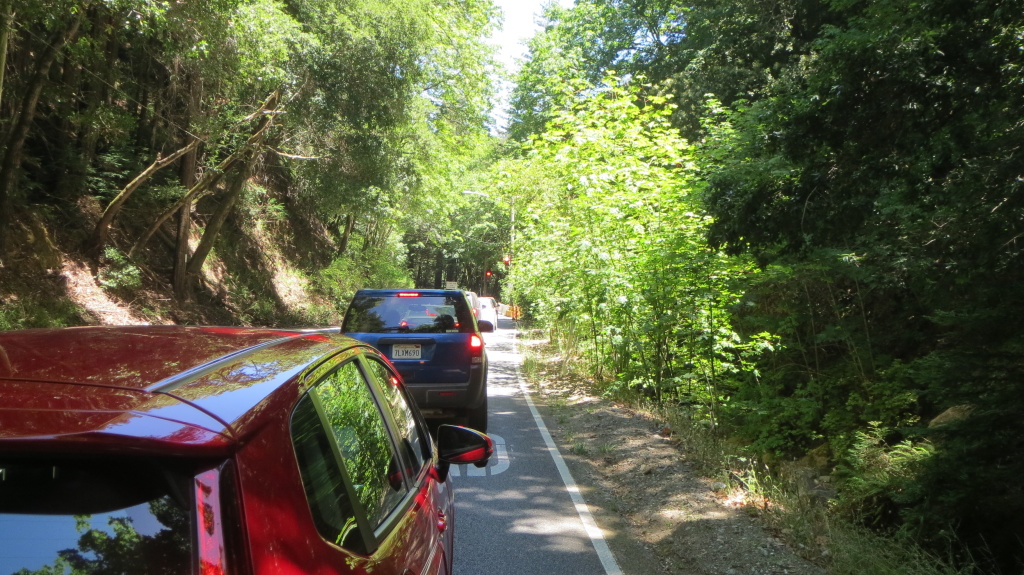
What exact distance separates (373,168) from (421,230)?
31.5 metres

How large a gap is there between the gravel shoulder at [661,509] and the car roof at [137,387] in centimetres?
394

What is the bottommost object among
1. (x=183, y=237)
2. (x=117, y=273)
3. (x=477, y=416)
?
(x=477, y=416)

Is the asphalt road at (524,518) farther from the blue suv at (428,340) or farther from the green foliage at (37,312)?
the green foliage at (37,312)

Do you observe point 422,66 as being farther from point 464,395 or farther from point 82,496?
point 82,496

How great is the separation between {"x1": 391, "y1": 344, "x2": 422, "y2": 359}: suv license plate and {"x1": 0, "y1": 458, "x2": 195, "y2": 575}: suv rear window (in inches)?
285

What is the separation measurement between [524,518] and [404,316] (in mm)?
3227

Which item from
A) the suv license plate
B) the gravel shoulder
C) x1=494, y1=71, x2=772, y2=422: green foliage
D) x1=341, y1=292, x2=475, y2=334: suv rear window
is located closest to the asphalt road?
the gravel shoulder

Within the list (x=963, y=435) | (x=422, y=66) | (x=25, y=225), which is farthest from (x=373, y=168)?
(x=963, y=435)

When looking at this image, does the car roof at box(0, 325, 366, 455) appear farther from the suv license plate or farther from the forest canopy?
the suv license plate

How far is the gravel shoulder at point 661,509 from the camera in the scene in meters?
5.41

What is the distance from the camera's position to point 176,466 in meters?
1.47

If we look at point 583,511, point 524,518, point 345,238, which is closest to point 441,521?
point 524,518

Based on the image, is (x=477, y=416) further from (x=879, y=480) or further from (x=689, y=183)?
(x=689, y=183)

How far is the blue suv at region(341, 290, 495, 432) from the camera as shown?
8.70 meters
